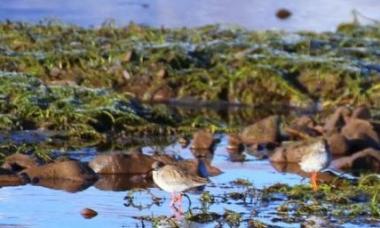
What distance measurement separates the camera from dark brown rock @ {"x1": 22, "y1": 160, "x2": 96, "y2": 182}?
38.8 feet

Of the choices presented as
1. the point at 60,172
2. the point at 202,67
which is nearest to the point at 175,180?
the point at 60,172

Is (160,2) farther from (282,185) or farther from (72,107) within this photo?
(282,185)

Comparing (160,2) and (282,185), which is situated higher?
(160,2)

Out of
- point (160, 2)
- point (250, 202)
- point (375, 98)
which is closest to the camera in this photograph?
point (250, 202)

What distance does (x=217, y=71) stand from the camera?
17.4 metres

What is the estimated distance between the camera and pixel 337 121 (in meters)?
14.5

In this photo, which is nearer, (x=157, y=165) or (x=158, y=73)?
(x=157, y=165)

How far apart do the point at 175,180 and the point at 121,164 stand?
1.58 m

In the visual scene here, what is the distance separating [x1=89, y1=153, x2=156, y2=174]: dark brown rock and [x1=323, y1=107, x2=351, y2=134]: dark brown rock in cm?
260

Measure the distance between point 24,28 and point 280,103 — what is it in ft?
14.0

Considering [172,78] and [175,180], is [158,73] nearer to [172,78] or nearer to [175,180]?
[172,78]

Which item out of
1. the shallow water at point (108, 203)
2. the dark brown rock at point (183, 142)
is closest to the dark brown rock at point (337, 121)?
the dark brown rock at point (183, 142)

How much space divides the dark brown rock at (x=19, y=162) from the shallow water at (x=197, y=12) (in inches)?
382

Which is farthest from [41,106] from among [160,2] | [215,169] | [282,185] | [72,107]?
[160,2]
